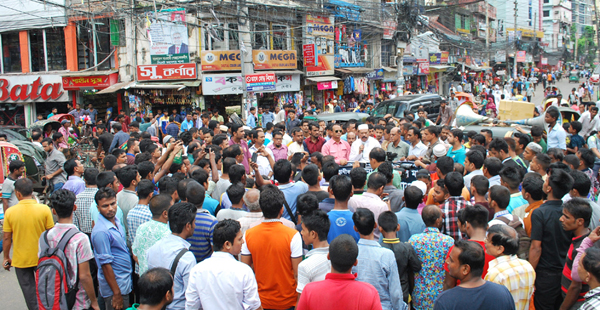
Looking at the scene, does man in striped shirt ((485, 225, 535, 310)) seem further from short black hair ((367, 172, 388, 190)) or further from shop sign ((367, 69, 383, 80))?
shop sign ((367, 69, 383, 80))

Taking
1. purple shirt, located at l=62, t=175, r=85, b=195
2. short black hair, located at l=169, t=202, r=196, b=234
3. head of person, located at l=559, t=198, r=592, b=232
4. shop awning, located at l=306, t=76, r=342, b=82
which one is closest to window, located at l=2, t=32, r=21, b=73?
shop awning, located at l=306, t=76, r=342, b=82

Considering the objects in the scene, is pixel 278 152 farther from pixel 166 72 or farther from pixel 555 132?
pixel 166 72

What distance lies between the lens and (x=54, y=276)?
418 cm

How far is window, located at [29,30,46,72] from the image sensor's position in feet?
67.8

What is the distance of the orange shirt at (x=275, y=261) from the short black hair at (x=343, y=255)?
83 centimetres

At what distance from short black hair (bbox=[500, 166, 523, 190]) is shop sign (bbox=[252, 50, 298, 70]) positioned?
51.4 ft

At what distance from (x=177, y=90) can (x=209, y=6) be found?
11.7 ft

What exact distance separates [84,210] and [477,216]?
4.49 metres

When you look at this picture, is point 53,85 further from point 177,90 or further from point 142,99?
point 177,90

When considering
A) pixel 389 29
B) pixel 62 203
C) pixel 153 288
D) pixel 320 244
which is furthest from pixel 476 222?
pixel 389 29

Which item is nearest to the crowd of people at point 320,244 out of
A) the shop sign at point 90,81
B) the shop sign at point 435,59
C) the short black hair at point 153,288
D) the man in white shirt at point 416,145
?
the short black hair at point 153,288

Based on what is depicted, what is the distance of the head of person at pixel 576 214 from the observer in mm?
3809

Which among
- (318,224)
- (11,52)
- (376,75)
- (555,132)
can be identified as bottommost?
(318,224)

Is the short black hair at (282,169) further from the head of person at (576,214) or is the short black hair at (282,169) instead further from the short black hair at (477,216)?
the head of person at (576,214)
